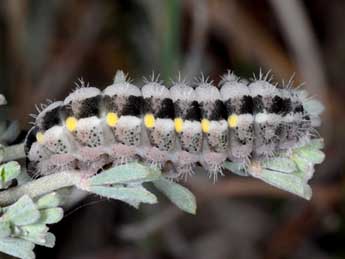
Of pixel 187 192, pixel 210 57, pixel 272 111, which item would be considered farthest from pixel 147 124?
pixel 210 57

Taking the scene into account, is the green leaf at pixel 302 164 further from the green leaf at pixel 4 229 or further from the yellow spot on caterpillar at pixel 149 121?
the green leaf at pixel 4 229

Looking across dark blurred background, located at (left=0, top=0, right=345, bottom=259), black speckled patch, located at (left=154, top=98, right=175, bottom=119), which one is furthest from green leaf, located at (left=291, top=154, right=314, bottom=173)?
dark blurred background, located at (left=0, top=0, right=345, bottom=259)

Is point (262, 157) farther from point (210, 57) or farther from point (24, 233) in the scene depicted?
point (210, 57)

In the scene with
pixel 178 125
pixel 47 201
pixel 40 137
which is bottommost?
pixel 47 201

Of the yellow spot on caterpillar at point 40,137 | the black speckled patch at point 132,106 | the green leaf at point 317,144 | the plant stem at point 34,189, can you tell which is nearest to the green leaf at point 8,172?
the plant stem at point 34,189

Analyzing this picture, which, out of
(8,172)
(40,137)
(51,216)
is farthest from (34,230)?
(40,137)

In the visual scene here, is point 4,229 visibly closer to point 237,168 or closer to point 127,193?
point 127,193
